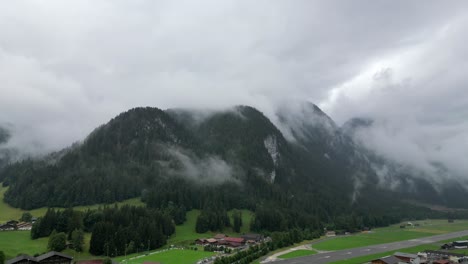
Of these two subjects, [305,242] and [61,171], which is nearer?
[305,242]

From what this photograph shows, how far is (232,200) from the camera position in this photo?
179 m

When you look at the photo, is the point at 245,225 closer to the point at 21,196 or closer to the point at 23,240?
the point at 23,240

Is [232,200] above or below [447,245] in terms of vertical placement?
above

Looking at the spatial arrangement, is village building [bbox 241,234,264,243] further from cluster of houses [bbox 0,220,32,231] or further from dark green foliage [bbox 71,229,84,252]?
cluster of houses [bbox 0,220,32,231]

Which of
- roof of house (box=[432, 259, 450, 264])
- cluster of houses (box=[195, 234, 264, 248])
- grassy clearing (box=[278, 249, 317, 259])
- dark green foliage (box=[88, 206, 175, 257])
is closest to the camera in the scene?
roof of house (box=[432, 259, 450, 264])

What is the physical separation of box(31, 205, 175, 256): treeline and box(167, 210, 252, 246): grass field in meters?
5.20

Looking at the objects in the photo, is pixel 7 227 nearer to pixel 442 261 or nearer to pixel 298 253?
pixel 298 253

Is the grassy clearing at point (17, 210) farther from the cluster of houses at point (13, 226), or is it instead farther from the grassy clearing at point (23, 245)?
the grassy clearing at point (23, 245)

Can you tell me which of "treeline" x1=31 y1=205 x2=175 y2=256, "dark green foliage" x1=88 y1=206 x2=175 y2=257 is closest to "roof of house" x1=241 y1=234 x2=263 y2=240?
"dark green foliage" x1=88 y1=206 x2=175 y2=257

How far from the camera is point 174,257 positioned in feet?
324

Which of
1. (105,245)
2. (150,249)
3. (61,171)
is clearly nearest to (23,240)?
(105,245)

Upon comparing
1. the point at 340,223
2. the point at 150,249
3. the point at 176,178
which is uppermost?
the point at 176,178

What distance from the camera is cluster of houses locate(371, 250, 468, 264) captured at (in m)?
89.2

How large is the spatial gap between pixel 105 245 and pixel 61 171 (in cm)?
9341
